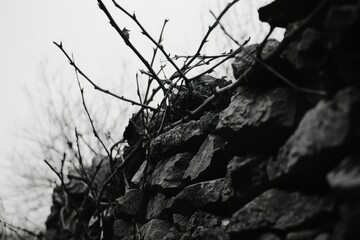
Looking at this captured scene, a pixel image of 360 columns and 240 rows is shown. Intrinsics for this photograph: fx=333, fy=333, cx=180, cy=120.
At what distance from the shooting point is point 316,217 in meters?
1.14

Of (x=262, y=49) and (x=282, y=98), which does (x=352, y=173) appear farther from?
(x=262, y=49)

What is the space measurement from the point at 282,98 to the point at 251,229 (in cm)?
58

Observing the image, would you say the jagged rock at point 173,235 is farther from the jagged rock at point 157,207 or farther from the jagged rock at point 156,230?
the jagged rock at point 157,207

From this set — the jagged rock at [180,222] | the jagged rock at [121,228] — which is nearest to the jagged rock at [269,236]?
the jagged rock at [180,222]

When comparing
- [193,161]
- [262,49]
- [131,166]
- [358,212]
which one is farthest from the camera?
[131,166]

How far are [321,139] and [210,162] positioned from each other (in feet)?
3.12

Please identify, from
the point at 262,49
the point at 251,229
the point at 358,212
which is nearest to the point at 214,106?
the point at 262,49

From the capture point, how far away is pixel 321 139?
112cm

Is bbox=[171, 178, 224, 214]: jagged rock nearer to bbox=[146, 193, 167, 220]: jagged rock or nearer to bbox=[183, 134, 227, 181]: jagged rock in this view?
bbox=[183, 134, 227, 181]: jagged rock

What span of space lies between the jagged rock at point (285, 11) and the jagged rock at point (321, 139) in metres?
0.45

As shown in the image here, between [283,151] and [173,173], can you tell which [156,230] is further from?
[283,151]

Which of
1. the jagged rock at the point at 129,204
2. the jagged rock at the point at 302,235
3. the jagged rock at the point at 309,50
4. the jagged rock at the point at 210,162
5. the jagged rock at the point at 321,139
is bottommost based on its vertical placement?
the jagged rock at the point at 302,235

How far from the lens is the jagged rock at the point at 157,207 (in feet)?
7.81

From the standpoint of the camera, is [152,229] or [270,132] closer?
[270,132]
